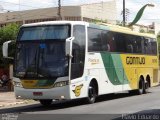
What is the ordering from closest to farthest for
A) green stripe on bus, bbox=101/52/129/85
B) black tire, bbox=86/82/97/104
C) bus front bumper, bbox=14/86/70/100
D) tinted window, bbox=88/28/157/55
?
bus front bumper, bbox=14/86/70/100 < black tire, bbox=86/82/97/104 < tinted window, bbox=88/28/157/55 < green stripe on bus, bbox=101/52/129/85

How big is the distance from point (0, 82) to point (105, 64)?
13.2 m

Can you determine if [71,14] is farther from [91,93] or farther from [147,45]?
[91,93]

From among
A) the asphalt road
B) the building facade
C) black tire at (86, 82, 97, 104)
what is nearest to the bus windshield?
the asphalt road

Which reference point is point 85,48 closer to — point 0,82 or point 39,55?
point 39,55

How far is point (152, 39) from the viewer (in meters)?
30.3

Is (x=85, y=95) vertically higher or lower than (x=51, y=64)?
lower

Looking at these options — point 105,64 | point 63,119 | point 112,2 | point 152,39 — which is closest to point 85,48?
point 105,64

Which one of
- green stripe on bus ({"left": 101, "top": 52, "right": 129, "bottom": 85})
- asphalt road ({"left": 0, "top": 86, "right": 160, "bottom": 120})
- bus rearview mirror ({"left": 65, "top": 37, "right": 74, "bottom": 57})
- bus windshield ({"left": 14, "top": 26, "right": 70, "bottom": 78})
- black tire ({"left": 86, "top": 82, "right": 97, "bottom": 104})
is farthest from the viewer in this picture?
green stripe on bus ({"left": 101, "top": 52, "right": 129, "bottom": 85})

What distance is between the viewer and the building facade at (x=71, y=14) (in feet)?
238

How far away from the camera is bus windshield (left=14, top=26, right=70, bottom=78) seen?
18812 millimetres

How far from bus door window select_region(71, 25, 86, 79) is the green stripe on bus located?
2211 millimetres

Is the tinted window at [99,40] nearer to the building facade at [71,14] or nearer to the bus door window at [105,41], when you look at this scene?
the bus door window at [105,41]

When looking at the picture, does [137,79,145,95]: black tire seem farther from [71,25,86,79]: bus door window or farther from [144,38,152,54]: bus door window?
[71,25,86,79]: bus door window

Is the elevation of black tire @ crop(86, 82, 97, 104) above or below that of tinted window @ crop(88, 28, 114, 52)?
below
